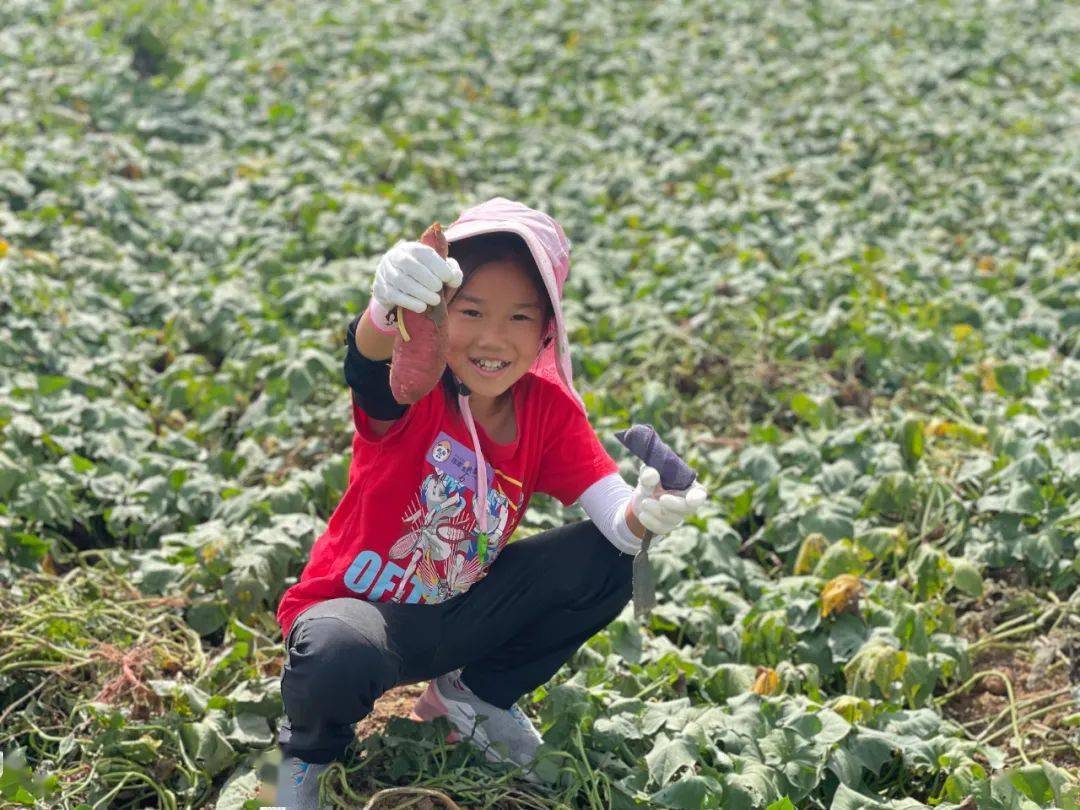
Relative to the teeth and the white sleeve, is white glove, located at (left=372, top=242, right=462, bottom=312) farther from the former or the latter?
the white sleeve

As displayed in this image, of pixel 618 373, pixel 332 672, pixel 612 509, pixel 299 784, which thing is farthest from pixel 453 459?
pixel 618 373

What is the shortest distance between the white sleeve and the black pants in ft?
0.14

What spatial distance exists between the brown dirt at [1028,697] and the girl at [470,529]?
0.91 meters

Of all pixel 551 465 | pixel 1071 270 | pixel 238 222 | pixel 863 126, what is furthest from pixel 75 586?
pixel 863 126

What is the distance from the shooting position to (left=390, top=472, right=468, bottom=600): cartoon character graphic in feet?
7.70

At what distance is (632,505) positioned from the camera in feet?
7.58

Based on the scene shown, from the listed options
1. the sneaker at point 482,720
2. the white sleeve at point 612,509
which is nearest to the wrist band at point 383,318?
the white sleeve at point 612,509

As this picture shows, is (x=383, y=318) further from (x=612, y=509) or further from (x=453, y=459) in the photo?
(x=612, y=509)

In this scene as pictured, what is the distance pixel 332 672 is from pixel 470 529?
40cm

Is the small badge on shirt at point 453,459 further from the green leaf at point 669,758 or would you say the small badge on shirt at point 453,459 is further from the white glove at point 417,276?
the green leaf at point 669,758

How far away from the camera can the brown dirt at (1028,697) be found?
2.69 metres

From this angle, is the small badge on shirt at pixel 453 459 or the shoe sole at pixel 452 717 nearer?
the small badge on shirt at pixel 453 459

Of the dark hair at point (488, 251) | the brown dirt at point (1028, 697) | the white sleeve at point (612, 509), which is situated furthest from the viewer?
the brown dirt at point (1028, 697)

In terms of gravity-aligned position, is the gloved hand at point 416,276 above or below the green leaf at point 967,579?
above
